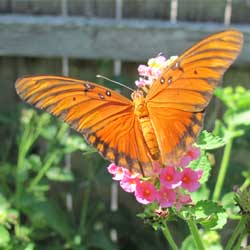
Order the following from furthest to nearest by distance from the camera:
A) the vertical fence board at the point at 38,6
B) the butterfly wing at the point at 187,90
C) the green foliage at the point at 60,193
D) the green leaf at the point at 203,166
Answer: the vertical fence board at the point at 38,6 < the green foliage at the point at 60,193 < the green leaf at the point at 203,166 < the butterfly wing at the point at 187,90

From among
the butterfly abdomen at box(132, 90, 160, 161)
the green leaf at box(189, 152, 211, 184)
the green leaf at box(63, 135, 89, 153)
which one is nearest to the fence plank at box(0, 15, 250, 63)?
the green leaf at box(63, 135, 89, 153)

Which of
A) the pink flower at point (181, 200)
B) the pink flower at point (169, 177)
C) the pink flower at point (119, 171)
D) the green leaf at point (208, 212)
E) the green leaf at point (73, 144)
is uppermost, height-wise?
the pink flower at point (169, 177)

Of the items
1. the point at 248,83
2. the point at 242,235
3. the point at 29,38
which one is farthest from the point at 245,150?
the point at 242,235

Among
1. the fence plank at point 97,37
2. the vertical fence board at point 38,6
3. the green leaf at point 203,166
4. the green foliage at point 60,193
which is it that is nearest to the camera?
the green leaf at point 203,166

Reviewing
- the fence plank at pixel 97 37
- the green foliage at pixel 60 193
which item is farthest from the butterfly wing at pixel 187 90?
the fence plank at pixel 97 37

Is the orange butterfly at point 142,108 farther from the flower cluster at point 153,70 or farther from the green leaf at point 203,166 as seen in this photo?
the green leaf at point 203,166

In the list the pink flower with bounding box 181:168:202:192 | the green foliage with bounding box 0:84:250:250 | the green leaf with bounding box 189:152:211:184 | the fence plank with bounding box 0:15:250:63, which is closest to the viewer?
the pink flower with bounding box 181:168:202:192

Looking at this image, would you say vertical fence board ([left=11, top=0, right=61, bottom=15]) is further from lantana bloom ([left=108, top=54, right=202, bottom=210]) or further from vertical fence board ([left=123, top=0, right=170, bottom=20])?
lantana bloom ([left=108, top=54, right=202, bottom=210])
